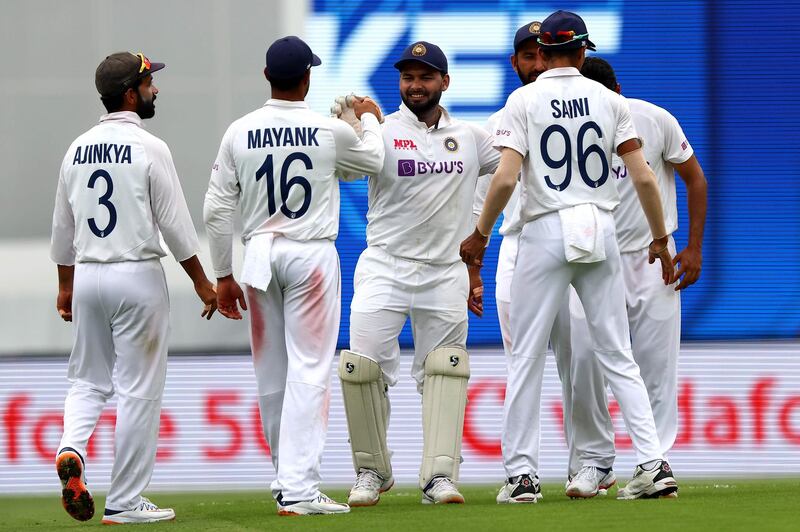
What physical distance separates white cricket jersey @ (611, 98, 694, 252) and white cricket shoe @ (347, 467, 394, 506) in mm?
1512

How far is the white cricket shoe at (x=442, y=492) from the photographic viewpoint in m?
6.61

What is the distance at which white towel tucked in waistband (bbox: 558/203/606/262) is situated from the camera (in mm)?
6258

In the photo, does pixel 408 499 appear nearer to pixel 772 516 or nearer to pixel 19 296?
pixel 772 516

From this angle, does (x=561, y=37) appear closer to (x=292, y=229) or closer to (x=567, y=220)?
(x=567, y=220)

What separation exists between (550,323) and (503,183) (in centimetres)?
62

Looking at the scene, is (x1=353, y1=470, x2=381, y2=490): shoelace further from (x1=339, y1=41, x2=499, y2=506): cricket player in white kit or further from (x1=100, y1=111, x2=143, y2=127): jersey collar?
(x1=100, y1=111, x2=143, y2=127): jersey collar

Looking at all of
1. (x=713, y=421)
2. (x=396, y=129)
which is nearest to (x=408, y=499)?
(x=396, y=129)

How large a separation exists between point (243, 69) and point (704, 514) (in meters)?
4.88

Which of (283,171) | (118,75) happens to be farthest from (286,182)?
(118,75)

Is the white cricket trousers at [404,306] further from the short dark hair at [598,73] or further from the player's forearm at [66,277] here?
the player's forearm at [66,277]

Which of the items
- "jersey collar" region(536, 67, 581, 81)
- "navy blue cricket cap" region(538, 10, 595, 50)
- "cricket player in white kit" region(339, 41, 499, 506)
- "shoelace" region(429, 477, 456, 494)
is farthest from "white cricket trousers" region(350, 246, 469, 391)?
"navy blue cricket cap" region(538, 10, 595, 50)

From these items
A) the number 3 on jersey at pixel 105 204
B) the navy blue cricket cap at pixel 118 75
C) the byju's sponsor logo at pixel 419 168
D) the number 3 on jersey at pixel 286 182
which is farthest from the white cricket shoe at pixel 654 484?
the navy blue cricket cap at pixel 118 75

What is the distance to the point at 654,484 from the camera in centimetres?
631

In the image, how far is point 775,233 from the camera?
948 cm
